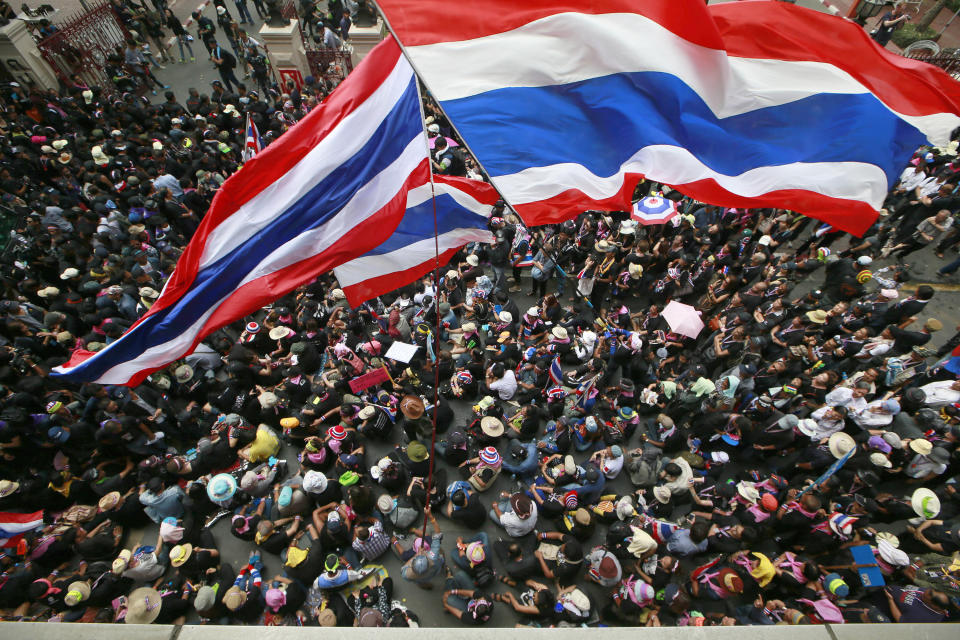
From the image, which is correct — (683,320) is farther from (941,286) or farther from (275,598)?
(941,286)

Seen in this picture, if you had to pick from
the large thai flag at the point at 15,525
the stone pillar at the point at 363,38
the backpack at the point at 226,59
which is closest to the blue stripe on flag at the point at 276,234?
the large thai flag at the point at 15,525

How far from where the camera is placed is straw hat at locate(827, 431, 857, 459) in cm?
709

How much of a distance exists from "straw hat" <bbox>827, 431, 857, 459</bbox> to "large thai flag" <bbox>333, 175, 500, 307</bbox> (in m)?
6.40

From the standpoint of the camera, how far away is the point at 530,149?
4.54 metres

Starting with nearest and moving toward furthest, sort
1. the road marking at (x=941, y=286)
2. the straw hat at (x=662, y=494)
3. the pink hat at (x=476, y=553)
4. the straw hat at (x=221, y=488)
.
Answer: the pink hat at (x=476, y=553) < the straw hat at (x=662, y=494) < the straw hat at (x=221, y=488) < the road marking at (x=941, y=286)

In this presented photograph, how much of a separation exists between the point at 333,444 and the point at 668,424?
5.62m

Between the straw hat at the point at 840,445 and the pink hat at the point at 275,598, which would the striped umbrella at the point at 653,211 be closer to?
the straw hat at the point at 840,445

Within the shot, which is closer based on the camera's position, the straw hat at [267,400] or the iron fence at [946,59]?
the straw hat at [267,400]

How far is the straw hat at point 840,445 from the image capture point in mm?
7086

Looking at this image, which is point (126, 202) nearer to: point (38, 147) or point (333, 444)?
point (38, 147)

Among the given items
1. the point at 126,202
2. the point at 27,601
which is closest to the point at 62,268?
the point at 126,202

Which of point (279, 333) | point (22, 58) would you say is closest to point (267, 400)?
point (279, 333)

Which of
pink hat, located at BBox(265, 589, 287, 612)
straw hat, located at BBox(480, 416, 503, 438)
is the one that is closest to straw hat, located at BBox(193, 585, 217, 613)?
pink hat, located at BBox(265, 589, 287, 612)

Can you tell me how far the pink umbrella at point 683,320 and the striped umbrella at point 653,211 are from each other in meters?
1.91
